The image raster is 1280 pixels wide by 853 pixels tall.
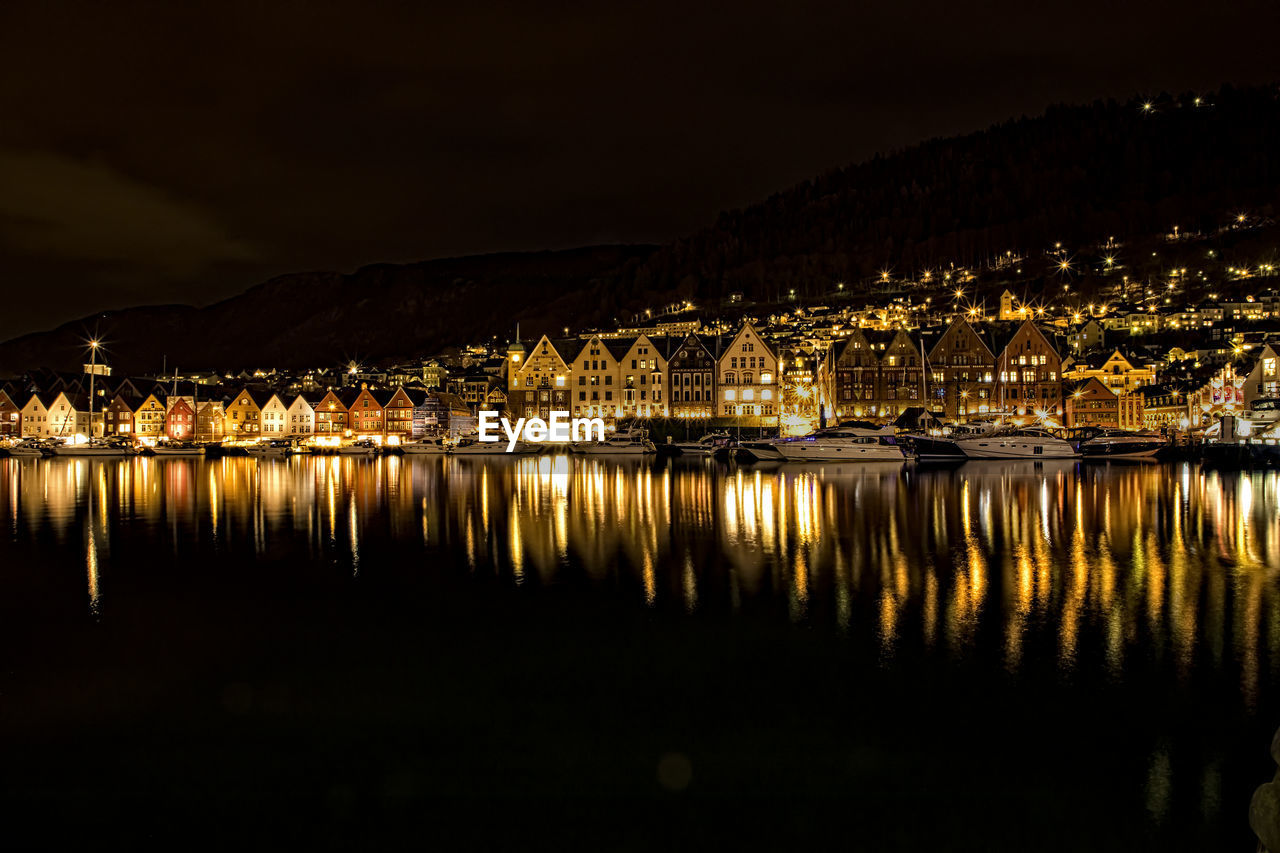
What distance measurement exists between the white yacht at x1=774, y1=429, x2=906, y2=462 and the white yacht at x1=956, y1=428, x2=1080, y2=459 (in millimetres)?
5490

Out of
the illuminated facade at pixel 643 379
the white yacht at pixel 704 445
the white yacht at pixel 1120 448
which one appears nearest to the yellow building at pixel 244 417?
the illuminated facade at pixel 643 379

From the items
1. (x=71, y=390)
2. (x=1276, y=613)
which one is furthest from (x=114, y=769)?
(x=71, y=390)

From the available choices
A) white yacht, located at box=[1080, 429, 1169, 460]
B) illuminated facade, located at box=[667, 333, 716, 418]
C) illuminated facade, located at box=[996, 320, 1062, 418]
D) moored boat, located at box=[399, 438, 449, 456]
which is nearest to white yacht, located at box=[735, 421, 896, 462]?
white yacht, located at box=[1080, 429, 1169, 460]

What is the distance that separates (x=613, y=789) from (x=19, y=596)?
1268cm

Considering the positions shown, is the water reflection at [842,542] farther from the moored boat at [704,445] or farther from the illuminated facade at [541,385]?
the illuminated facade at [541,385]

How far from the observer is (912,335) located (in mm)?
80312

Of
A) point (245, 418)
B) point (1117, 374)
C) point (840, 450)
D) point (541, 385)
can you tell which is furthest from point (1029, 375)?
point (245, 418)

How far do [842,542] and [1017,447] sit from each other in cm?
4039

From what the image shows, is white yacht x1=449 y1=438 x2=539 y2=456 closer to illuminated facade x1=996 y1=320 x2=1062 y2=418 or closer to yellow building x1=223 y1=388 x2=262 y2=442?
yellow building x1=223 y1=388 x2=262 y2=442

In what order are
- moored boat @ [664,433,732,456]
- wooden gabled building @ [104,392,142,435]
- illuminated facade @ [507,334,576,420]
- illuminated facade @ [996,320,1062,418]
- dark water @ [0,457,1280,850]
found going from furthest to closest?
1. wooden gabled building @ [104,392,142,435]
2. illuminated facade @ [507,334,576,420]
3. illuminated facade @ [996,320,1062,418]
4. moored boat @ [664,433,732,456]
5. dark water @ [0,457,1280,850]

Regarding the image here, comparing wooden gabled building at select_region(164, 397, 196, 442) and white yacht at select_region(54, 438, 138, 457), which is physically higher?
wooden gabled building at select_region(164, 397, 196, 442)

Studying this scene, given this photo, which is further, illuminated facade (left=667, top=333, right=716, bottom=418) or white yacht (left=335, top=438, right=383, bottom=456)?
illuminated facade (left=667, top=333, right=716, bottom=418)

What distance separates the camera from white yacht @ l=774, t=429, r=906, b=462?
52469 millimetres

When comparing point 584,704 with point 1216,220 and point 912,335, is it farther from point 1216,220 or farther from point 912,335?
point 1216,220
